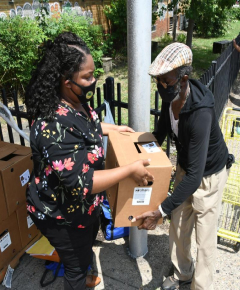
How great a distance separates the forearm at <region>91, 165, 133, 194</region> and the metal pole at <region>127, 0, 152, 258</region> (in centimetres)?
75

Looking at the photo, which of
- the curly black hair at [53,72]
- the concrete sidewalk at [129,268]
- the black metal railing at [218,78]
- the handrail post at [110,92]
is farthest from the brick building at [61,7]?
the curly black hair at [53,72]

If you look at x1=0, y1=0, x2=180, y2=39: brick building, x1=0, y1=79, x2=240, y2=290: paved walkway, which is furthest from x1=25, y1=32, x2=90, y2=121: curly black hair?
x1=0, y1=0, x2=180, y2=39: brick building

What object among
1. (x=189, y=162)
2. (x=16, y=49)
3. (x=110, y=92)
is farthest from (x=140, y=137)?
(x=16, y=49)

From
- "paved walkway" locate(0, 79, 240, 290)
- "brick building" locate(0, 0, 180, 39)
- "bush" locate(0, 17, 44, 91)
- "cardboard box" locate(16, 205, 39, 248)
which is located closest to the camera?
"paved walkway" locate(0, 79, 240, 290)

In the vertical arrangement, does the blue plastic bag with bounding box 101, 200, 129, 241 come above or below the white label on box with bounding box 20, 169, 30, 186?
below

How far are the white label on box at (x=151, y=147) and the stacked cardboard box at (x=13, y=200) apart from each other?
116 cm

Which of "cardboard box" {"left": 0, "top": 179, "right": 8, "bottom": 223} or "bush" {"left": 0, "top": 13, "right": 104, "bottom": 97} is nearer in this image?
"cardboard box" {"left": 0, "top": 179, "right": 8, "bottom": 223}

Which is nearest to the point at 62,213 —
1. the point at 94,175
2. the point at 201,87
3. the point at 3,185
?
the point at 94,175

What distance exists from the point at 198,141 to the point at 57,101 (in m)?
0.84

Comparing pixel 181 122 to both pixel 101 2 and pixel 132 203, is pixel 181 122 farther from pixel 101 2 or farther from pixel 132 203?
pixel 101 2

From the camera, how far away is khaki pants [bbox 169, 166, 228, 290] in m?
2.14

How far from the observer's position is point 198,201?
2141 millimetres

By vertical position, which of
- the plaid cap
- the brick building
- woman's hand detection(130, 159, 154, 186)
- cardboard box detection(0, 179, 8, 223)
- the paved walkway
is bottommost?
the paved walkway

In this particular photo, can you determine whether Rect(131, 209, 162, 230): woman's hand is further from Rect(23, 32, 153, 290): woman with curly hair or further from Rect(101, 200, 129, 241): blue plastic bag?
Rect(101, 200, 129, 241): blue plastic bag
